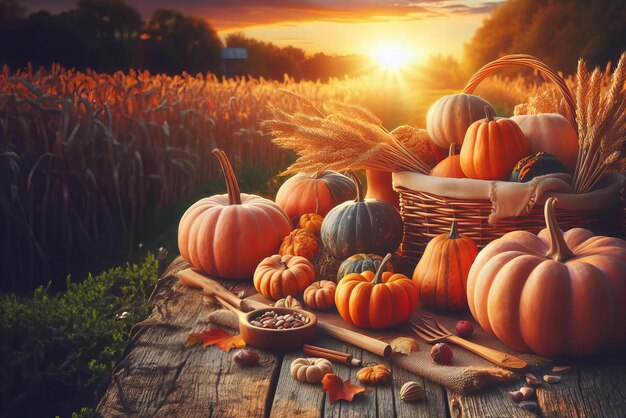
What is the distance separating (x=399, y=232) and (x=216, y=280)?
3.49 ft

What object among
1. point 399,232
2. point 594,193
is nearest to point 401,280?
point 399,232

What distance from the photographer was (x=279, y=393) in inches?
93.7

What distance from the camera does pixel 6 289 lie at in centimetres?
572

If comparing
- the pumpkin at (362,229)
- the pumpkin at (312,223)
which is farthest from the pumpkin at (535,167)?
the pumpkin at (312,223)

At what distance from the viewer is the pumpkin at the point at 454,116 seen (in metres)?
3.80

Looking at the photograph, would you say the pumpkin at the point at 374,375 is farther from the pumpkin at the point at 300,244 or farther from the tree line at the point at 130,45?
the tree line at the point at 130,45

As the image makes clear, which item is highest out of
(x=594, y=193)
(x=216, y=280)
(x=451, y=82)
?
(x=594, y=193)

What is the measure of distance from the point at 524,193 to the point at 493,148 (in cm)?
34

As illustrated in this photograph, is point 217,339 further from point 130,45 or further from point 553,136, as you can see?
point 130,45

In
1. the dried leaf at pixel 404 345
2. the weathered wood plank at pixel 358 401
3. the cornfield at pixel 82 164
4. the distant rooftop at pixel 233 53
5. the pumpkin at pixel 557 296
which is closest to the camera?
the weathered wood plank at pixel 358 401

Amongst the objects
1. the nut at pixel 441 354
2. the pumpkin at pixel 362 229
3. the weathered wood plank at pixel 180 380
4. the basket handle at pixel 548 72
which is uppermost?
the basket handle at pixel 548 72

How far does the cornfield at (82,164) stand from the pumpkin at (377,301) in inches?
141

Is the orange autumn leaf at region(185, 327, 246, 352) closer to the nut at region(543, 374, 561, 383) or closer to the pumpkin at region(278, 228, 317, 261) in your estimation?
the pumpkin at region(278, 228, 317, 261)

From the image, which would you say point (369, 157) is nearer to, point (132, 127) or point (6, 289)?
point (6, 289)
